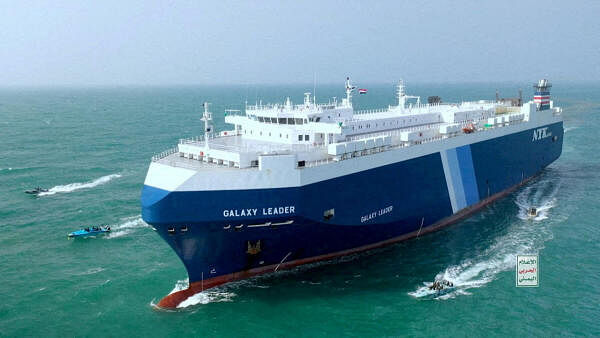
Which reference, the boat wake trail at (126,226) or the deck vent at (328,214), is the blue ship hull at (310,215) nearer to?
the deck vent at (328,214)

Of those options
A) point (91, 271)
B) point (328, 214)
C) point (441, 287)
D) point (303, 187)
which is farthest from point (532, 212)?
point (91, 271)

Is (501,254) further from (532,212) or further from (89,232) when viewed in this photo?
(89,232)

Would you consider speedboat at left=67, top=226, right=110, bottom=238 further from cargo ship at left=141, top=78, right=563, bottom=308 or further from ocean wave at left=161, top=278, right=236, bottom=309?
ocean wave at left=161, top=278, right=236, bottom=309

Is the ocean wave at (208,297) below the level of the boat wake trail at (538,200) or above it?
below

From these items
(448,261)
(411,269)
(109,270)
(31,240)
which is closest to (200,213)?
(109,270)

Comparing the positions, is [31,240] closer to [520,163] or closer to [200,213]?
[200,213]

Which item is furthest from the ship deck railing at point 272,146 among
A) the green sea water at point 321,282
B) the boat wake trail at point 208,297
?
the boat wake trail at point 208,297

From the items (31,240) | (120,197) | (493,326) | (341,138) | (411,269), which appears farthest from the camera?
(120,197)
